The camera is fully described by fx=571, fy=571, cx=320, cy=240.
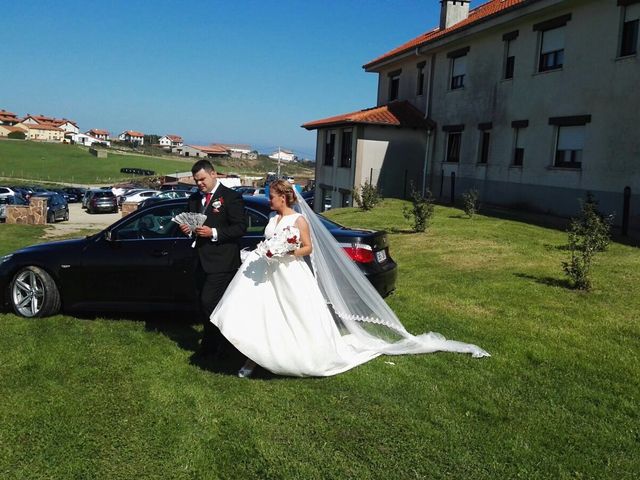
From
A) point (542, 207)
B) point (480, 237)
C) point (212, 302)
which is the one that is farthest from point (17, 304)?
point (542, 207)

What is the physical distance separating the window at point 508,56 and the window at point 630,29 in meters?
5.03

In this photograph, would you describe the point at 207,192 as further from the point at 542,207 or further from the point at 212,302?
the point at 542,207

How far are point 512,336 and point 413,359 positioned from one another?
53.0 inches

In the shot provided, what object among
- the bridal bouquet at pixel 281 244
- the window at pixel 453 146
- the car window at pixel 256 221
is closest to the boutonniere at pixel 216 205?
the bridal bouquet at pixel 281 244

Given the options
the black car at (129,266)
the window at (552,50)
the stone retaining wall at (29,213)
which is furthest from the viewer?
the stone retaining wall at (29,213)

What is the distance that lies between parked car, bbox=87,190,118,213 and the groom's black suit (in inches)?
1557

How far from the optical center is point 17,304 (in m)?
6.65

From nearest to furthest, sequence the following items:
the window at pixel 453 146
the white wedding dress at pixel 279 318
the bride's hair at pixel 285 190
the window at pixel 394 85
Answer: the white wedding dress at pixel 279 318
the bride's hair at pixel 285 190
the window at pixel 453 146
the window at pixel 394 85

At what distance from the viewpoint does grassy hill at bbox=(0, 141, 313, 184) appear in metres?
87.3

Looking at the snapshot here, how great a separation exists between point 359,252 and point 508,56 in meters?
17.6

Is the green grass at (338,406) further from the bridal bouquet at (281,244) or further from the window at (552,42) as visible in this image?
the window at (552,42)

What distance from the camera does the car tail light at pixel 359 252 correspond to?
251 inches

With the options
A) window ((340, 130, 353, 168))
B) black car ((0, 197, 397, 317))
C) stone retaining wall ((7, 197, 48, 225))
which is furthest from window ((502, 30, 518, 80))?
stone retaining wall ((7, 197, 48, 225))

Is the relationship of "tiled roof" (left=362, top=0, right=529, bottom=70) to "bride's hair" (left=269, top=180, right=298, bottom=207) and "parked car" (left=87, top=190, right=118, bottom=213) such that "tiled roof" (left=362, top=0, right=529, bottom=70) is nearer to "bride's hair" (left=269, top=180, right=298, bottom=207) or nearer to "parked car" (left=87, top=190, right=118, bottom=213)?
"bride's hair" (left=269, top=180, right=298, bottom=207)
